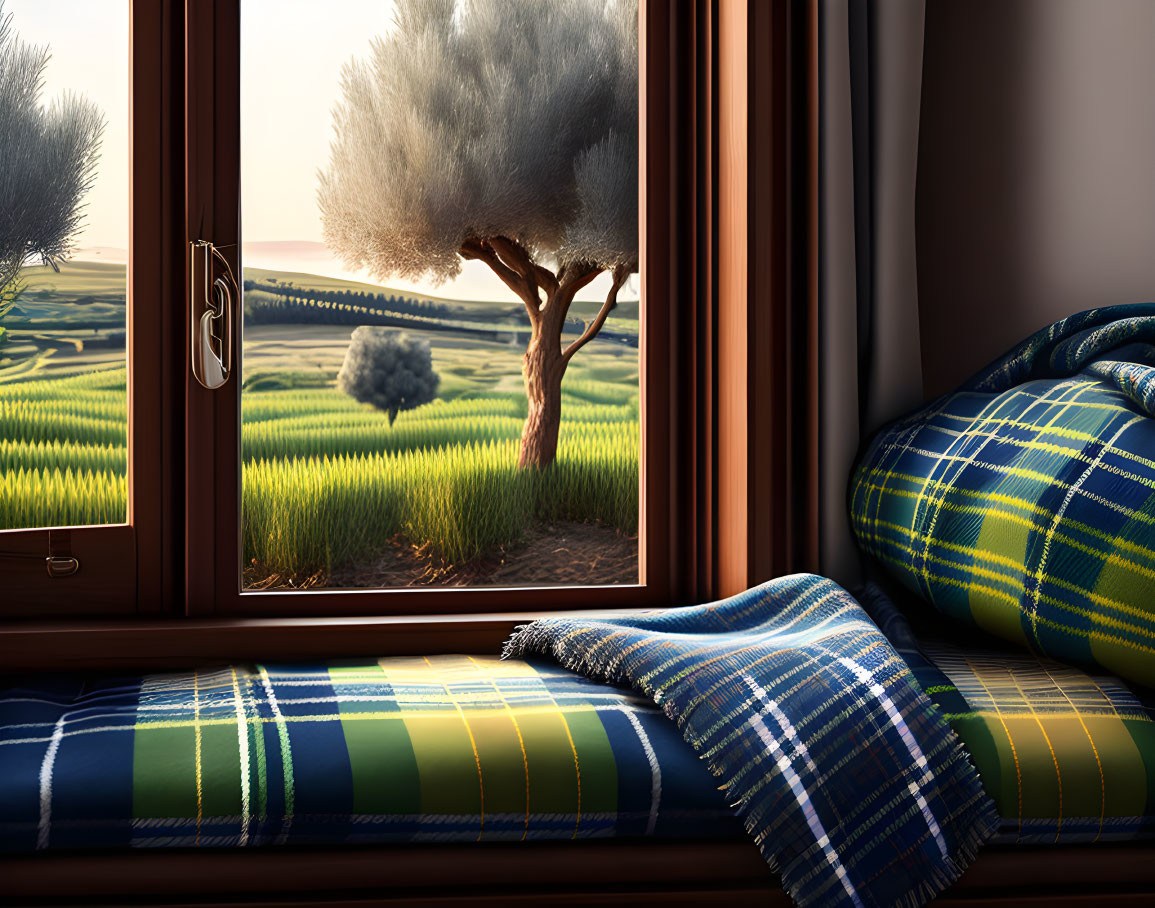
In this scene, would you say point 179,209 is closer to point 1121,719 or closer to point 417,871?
point 417,871

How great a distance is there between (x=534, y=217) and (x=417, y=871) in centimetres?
96

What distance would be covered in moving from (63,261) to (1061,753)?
56.2 inches

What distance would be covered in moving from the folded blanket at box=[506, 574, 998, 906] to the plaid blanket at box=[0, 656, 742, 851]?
0.16ft

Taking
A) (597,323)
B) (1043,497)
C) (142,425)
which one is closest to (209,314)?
(142,425)

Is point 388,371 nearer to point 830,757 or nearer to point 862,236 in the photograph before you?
point 862,236

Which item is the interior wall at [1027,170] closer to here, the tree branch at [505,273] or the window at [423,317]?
the window at [423,317]

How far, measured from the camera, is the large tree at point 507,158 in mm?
1475

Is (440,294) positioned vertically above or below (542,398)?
above

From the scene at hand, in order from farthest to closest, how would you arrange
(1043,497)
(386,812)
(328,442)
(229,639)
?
(328,442), (229,639), (1043,497), (386,812)

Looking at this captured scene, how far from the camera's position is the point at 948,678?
1.16 m

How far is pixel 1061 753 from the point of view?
3.46ft

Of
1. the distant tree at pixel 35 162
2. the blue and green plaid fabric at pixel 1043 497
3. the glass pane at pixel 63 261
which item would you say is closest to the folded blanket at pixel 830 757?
the blue and green plaid fabric at pixel 1043 497

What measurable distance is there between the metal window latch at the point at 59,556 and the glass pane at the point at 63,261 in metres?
0.03

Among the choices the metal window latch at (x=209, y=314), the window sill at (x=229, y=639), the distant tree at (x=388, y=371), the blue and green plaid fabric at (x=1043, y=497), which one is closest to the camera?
the blue and green plaid fabric at (x=1043, y=497)
